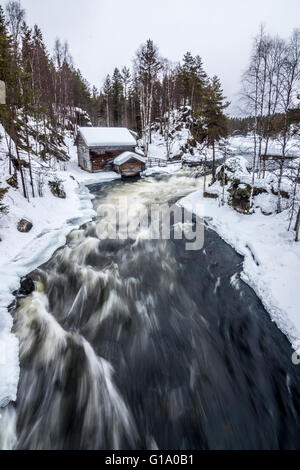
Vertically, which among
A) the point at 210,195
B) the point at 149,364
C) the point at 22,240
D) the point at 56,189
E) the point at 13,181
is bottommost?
the point at 149,364

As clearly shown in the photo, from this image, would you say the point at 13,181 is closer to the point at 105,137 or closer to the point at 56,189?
the point at 56,189

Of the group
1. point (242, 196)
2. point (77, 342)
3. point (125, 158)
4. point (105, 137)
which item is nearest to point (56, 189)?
point (77, 342)

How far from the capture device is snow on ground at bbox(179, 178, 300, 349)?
21.7 ft

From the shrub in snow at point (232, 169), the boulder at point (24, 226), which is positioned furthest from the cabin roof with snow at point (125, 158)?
the boulder at point (24, 226)

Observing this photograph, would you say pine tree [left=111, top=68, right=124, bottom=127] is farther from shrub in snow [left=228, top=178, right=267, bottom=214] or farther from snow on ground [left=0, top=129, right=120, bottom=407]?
shrub in snow [left=228, top=178, right=267, bottom=214]

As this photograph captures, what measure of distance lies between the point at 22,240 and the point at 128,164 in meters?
20.1

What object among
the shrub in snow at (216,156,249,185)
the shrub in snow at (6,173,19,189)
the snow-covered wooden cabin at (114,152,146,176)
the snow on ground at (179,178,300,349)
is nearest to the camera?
the snow on ground at (179,178,300,349)

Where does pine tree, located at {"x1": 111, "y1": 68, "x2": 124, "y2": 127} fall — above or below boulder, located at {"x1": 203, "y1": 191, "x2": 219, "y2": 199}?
above

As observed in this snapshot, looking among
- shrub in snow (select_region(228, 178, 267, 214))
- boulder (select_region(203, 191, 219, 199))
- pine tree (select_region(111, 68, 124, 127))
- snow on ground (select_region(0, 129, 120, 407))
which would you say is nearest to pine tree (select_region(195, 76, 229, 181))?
boulder (select_region(203, 191, 219, 199))

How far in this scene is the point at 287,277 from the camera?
303 inches

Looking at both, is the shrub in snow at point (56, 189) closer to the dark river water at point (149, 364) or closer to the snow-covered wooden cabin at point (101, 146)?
the dark river water at point (149, 364)

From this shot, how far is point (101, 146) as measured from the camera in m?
27.5

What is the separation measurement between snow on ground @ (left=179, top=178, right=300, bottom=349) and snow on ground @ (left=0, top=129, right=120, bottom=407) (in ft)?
24.3

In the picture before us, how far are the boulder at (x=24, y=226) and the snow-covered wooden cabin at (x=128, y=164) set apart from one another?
17.3m
